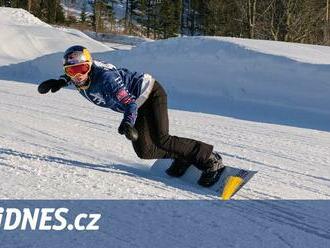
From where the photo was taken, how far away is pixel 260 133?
30.3 ft

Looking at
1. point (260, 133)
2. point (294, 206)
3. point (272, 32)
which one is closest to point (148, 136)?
point (294, 206)

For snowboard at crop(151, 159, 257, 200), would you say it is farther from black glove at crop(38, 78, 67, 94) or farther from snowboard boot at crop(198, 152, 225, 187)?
black glove at crop(38, 78, 67, 94)

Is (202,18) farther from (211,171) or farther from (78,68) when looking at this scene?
(78,68)

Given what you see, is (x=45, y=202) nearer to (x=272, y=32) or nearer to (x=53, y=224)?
(x=53, y=224)

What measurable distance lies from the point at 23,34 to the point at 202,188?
16368 mm

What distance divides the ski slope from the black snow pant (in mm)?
285

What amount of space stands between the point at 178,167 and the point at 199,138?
2742 mm

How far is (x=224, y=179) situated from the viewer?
213 inches

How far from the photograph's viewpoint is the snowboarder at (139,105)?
16.3 ft
